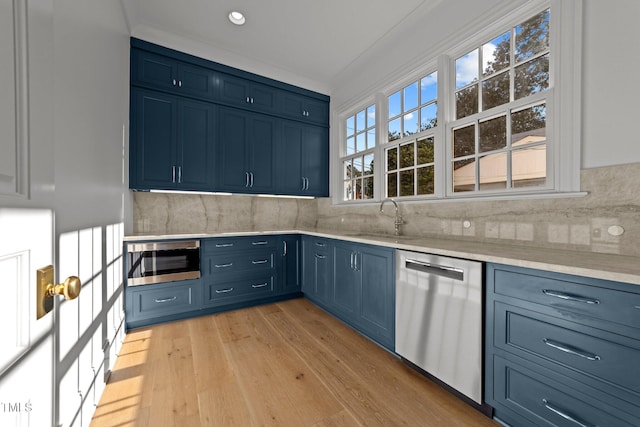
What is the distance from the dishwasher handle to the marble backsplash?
0.65 meters

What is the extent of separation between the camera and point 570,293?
1.14 m

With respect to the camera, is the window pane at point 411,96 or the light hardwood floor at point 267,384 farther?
the window pane at point 411,96

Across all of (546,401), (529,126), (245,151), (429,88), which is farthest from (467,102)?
(245,151)

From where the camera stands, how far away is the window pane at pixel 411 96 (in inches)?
109

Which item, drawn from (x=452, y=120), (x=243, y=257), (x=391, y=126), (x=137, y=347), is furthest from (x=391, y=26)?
(x=137, y=347)

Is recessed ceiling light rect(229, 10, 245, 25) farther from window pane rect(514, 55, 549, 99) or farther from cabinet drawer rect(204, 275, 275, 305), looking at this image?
cabinet drawer rect(204, 275, 275, 305)

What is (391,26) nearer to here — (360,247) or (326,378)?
(360,247)

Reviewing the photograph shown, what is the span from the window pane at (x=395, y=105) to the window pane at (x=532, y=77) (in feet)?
3.85

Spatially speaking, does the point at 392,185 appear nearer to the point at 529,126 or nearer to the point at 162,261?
the point at 529,126

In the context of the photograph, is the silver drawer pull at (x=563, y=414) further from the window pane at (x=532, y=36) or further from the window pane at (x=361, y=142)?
the window pane at (x=361, y=142)

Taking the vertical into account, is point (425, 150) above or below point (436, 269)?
above

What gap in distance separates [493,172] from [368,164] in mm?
1581

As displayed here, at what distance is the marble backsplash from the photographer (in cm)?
147

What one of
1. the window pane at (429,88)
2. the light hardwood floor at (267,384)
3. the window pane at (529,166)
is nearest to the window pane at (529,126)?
the window pane at (529,166)
